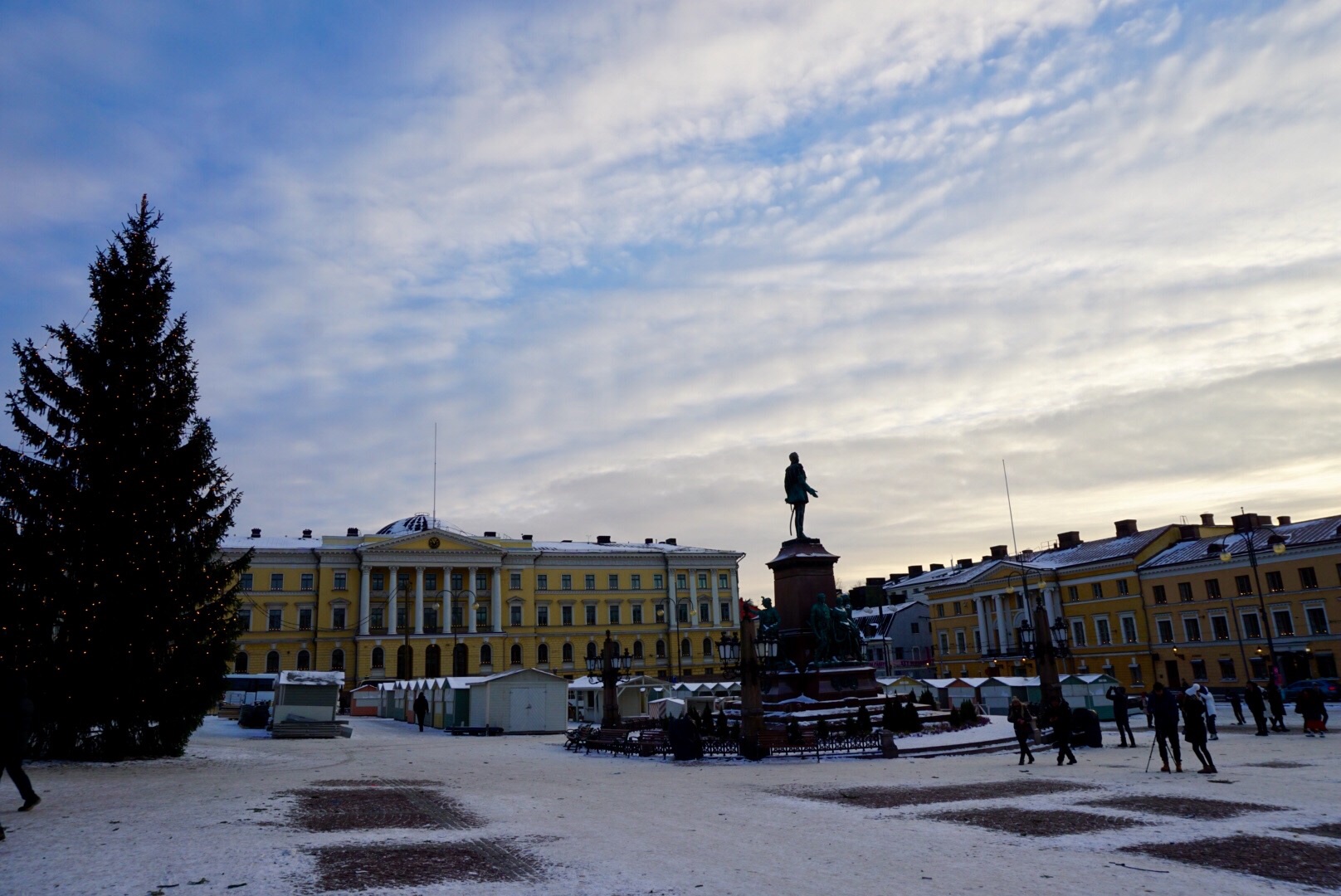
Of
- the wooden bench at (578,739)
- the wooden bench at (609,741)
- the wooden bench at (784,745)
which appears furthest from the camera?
the wooden bench at (578,739)

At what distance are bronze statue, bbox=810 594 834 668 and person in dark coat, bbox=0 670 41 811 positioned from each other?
2064cm

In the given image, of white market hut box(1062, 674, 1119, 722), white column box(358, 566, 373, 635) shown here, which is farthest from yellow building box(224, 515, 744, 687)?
white market hut box(1062, 674, 1119, 722)

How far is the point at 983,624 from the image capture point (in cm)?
7838

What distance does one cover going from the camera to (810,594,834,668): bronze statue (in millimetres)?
27516

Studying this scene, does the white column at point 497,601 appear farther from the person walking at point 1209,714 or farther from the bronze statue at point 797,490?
the person walking at point 1209,714

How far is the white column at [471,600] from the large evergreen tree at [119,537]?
6114 cm

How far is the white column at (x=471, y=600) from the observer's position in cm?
8338

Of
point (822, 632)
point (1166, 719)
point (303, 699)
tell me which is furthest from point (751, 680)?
point (303, 699)

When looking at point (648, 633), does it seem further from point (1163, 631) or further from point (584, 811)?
point (584, 811)

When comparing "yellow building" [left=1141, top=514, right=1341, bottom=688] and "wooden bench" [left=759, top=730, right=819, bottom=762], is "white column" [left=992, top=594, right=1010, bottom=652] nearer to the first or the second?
"yellow building" [left=1141, top=514, right=1341, bottom=688]

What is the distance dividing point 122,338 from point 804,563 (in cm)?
2025

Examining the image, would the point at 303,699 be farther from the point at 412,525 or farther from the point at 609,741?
the point at 412,525

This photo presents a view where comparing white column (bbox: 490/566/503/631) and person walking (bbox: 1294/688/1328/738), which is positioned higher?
white column (bbox: 490/566/503/631)

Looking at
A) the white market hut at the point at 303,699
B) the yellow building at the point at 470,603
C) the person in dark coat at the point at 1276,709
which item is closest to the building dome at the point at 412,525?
the yellow building at the point at 470,603
